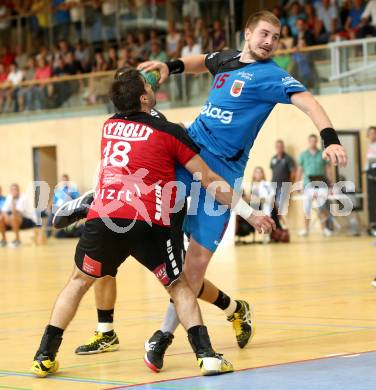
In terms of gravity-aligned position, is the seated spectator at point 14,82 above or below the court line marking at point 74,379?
above

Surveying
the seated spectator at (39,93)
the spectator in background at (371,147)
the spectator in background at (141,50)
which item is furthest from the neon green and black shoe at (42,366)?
the spectator in background at (141,50)

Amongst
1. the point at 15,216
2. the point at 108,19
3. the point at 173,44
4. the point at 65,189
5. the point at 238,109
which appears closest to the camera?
the point at 238,109

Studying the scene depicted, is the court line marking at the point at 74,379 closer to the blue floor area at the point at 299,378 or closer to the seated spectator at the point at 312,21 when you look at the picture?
the blue floor area at the point at 299,378

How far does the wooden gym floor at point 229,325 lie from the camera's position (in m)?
5.48

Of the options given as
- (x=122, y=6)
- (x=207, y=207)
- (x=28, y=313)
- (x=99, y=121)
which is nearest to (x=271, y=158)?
(x=99, y=121)

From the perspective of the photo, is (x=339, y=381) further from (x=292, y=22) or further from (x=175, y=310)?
(x=292, y=22)

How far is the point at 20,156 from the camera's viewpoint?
91.5 ft

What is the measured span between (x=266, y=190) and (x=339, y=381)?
1641 centimetres

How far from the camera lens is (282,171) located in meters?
21.9

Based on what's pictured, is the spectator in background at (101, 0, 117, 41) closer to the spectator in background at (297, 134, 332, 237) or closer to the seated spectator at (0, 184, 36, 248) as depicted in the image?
the seated spectator at (0, 184, 36, 248)

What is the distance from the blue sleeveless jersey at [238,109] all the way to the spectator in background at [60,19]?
23770 mm

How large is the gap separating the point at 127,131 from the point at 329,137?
1155 millimetres

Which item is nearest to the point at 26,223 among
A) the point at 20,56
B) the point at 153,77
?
the point at 20,56

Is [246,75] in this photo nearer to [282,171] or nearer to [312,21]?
[282,171]
